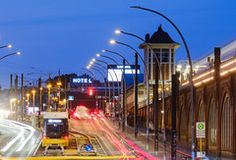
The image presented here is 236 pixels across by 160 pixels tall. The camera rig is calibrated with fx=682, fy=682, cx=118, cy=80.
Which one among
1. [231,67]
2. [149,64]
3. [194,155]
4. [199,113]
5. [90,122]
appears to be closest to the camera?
[194,155]

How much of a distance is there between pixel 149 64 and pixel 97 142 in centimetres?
5283

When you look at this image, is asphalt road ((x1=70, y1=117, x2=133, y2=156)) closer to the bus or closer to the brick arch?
the bus

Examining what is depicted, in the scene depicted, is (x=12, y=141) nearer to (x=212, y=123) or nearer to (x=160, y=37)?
(x=212, y=123)

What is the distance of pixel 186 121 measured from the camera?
8150 cm

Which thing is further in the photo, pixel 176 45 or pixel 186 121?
pixel 176 45

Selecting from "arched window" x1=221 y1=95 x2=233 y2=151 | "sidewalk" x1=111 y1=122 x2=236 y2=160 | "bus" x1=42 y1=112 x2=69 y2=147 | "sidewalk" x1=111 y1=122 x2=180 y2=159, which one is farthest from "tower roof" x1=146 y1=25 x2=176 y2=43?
"arched window" x1=221 y1=95 x2=233 y2=151

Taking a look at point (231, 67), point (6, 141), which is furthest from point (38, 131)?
point (231, 67)

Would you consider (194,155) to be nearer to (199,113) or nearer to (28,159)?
(28,159)

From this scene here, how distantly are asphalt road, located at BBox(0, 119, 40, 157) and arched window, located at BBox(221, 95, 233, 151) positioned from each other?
17694 mm

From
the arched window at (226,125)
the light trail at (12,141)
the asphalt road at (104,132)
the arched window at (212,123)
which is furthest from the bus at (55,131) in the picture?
the arched window at (226,125)

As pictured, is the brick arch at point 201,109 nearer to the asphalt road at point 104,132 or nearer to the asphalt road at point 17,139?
the asphalt road at point 104,132

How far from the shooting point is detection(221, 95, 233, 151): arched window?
5759 cm

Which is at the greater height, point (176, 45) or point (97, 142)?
point (176, 45)

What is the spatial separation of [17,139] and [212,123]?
29110mm
